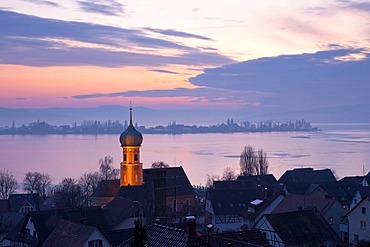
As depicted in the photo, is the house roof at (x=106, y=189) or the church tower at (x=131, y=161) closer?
the house roof at (x=106, y=189)

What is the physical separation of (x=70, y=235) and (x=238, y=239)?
24.1 ft

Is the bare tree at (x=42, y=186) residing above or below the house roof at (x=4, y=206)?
below

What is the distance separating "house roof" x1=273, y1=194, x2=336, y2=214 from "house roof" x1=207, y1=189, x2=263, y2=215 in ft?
20.8

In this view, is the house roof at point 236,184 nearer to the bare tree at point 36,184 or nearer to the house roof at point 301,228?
the house roof at point 301,228

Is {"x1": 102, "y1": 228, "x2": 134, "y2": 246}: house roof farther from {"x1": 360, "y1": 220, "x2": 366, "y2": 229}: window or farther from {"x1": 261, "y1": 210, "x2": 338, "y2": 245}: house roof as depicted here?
{"x1": 360, "y1": 220, "x2": 366, "y2": 229}: window

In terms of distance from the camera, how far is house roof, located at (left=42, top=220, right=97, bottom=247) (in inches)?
930

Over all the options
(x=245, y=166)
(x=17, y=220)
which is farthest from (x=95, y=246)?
(x=245, y=166)

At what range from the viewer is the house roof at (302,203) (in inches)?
1373

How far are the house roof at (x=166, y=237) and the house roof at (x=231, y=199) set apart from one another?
77.9 feet

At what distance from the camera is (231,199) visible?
43750mm

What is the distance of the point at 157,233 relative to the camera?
1856 cm

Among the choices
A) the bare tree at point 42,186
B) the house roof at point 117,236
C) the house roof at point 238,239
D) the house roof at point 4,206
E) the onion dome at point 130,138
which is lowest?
the bare tree at point 42,186

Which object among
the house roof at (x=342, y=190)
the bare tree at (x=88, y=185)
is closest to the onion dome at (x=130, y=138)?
the bare tree at (x=88, y=185)

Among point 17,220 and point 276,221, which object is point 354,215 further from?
point 17,220
